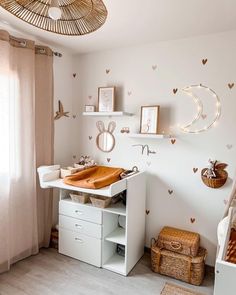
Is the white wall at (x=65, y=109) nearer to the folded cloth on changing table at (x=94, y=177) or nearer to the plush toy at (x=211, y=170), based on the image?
the folded cloth on changing table at (x=94, y=177)

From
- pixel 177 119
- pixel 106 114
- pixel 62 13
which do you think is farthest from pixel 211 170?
pixel 62 13

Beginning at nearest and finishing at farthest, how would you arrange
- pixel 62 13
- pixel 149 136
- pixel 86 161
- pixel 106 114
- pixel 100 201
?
pixel 62 13
pixel 100 201
pixel 149 136
pixel 106 114
pixel 86 161

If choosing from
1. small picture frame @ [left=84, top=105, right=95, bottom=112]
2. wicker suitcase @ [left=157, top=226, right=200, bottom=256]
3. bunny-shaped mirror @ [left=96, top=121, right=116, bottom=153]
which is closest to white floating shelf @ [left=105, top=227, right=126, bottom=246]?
wicker suitcase @ [left=157, top=226, right=200, bottom=256]

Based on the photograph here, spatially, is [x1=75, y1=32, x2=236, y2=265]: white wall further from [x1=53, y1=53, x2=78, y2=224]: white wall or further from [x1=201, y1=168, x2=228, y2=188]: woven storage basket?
[x1=53, y1=53, x2=78, y2=224]: white wall

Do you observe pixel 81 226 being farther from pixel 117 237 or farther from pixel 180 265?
pixel 180 265

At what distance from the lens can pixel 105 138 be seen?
3035 mm

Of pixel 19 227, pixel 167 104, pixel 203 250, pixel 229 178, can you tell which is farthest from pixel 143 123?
pixel 19 227

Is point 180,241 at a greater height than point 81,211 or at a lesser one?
lesser

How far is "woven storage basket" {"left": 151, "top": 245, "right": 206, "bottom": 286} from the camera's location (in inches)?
89.6

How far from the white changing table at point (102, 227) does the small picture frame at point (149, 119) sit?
20.0 inches

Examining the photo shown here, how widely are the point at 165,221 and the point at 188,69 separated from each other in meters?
1.71

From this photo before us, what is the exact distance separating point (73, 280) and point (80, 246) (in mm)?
365

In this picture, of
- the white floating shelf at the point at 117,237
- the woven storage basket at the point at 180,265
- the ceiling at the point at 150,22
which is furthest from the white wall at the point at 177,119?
the white floating shelf at the point at 117,237

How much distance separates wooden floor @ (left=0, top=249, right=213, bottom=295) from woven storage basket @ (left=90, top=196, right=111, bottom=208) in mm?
678
